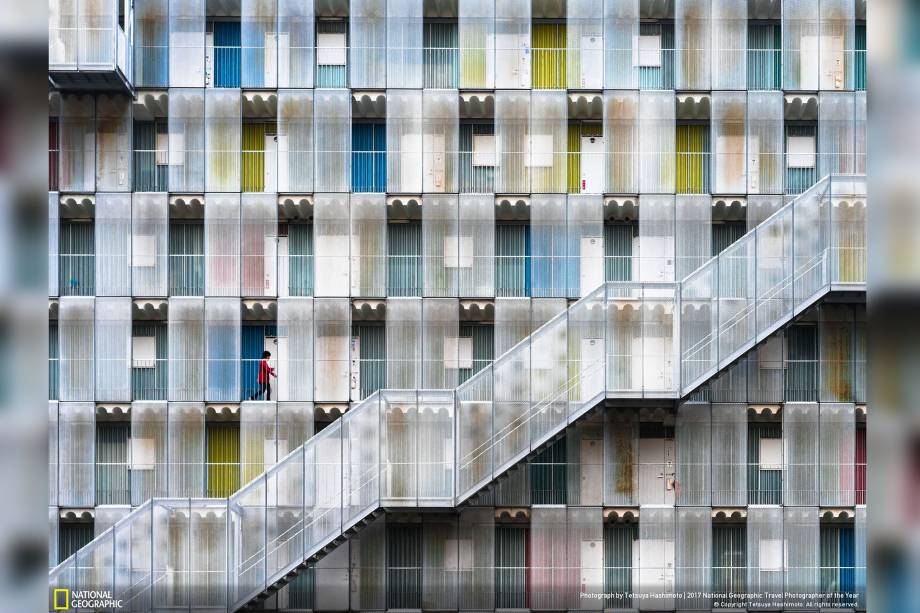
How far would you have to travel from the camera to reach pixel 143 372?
27391 mm

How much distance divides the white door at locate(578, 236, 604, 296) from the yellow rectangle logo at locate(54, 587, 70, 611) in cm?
1752

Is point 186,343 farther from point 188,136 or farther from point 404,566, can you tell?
point 404,566

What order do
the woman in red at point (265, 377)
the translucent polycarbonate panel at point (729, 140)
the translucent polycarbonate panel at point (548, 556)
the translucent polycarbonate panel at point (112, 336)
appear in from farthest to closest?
the translucent polycarbonate panel at point (729, 140) → the translucent polycarbonate panel at point (112, 336) → the woman in red at point (265, 377) → the translucent polycarbonate panel at point (548, 556)

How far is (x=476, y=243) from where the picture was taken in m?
27.4

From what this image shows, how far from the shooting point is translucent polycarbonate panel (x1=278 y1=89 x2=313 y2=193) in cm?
2762

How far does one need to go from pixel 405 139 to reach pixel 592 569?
48.3 feet

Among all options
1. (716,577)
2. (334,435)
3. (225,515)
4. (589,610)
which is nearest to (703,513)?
(716,577)

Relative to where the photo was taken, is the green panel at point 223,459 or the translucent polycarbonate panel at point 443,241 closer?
the green panel at point 223,459

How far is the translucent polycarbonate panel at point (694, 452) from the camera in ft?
88.5

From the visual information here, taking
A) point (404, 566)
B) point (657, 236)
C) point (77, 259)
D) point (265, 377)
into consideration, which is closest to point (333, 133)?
point (265, 377)

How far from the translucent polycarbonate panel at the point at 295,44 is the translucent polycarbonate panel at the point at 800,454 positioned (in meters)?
18.6

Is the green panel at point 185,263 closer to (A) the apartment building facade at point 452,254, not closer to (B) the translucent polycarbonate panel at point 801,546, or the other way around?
(A) the apartment building facade at point 452,254

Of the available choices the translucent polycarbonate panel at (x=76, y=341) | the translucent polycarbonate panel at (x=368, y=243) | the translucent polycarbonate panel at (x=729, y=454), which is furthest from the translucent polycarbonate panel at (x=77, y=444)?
the translucent polycarbonate panel at (x=729, y=454)

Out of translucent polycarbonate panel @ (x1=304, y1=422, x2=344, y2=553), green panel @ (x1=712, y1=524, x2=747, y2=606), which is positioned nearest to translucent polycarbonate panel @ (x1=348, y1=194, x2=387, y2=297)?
translucent polycarbonate panel @ (x1=304, y1=422, x2=344, y2=553)
